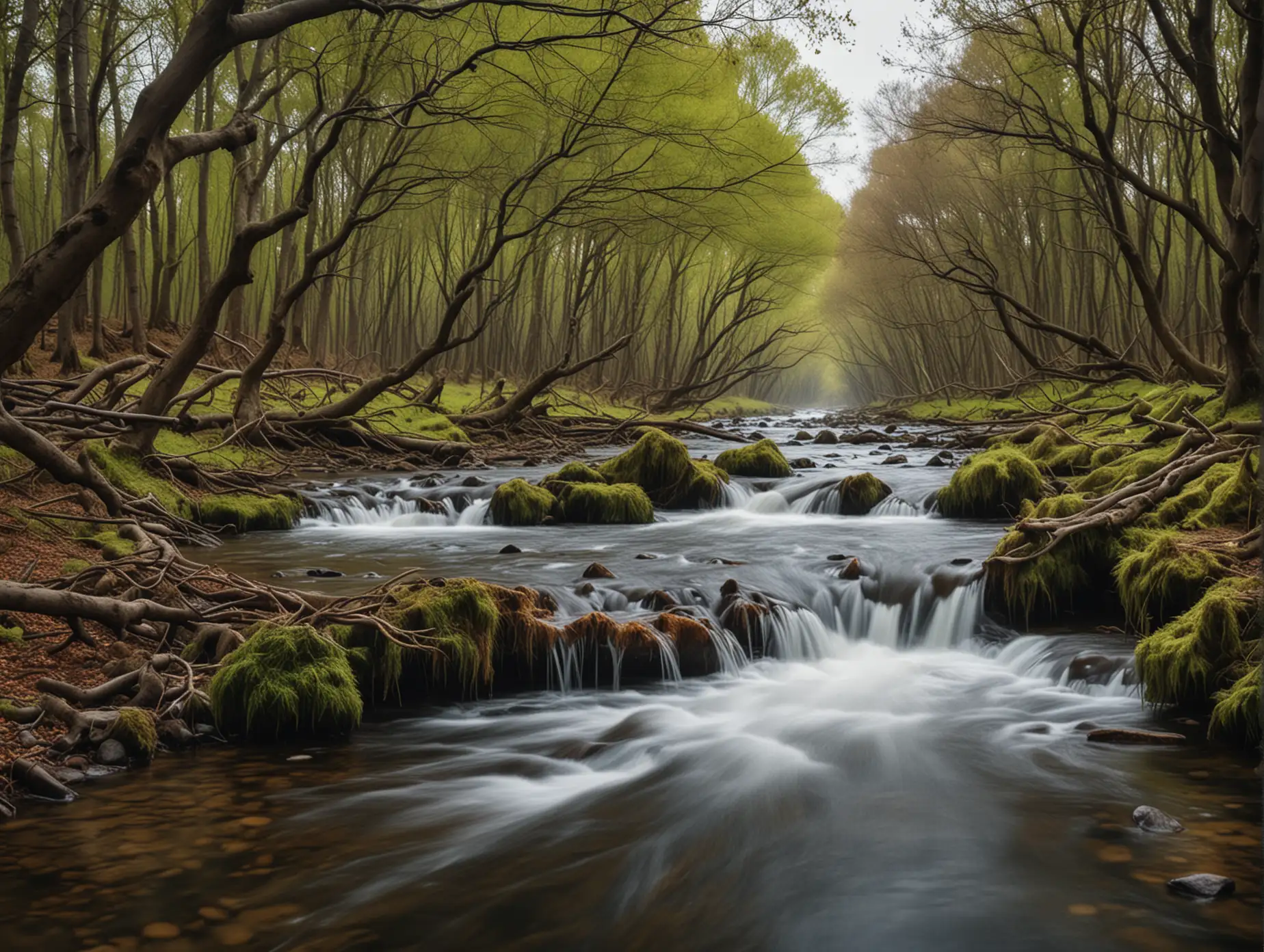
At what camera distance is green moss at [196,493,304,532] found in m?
10.3

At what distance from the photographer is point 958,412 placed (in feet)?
102

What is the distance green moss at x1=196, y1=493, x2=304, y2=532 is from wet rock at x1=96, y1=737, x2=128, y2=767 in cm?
573

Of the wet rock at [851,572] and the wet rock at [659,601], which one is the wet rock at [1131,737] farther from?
the wet rock at [851,572]

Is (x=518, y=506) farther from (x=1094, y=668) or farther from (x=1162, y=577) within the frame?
(x=1162, y=577)

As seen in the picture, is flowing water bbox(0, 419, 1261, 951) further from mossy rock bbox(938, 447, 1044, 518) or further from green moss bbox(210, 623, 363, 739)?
mossy rock bbox(938, 447, 1044, 518)

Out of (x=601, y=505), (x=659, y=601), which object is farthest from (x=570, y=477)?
(x=659, y=601)

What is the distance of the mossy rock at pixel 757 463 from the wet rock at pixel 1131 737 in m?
9.72

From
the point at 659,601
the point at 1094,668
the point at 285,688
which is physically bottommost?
the point at 1094,668

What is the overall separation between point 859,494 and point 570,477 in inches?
149

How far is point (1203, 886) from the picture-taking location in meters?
3.28

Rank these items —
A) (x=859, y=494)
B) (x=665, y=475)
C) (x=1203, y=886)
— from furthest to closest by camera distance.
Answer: (x=665, y=475) < (x=859, y=494) < (x=1203, y=886)

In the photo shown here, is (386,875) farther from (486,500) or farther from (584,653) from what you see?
(486,500)

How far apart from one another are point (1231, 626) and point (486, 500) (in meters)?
9.19

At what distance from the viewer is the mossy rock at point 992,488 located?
1094 centimetres
